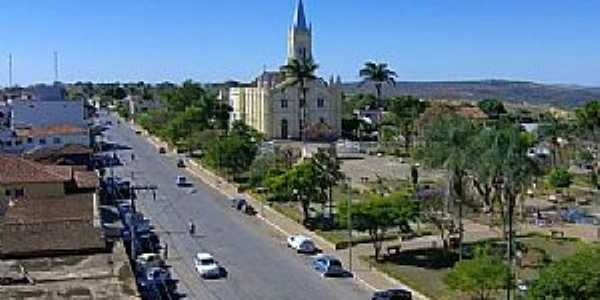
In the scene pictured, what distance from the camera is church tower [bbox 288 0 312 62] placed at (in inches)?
4075

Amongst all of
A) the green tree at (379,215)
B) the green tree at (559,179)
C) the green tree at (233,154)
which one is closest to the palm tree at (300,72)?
the green tree at (233,154)

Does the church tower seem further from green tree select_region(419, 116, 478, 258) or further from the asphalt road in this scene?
green tree select_region(419, 116, 478, 258)

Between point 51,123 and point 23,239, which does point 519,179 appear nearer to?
point 23,239

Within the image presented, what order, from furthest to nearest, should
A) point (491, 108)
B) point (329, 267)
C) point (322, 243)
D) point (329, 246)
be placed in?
1. point (491, 108)
2. point (322, 243)
3. point (329, 246)
4. point (329, 267)

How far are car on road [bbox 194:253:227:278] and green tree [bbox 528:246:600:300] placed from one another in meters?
14.7

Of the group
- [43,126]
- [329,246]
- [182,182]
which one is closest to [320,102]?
[43,126]

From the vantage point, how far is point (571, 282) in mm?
24375

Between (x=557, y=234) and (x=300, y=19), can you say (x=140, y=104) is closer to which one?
(x=300, y=19)

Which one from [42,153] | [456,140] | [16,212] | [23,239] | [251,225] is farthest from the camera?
[42,153]

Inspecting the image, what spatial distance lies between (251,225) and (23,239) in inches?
806

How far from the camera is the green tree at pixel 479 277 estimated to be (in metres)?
30.4

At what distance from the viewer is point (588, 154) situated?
72438 millimetres

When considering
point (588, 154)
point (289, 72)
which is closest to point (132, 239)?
point (588, 154)

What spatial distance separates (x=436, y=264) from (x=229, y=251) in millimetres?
9054
